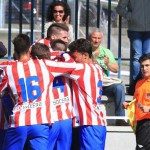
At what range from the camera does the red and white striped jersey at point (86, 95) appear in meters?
7.40

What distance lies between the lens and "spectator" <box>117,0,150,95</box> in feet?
32.1

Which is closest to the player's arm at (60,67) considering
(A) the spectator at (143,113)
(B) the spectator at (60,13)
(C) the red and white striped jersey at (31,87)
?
(C) the red and white striped jersey at (31,87)

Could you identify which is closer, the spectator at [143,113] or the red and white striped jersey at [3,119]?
the red and white striped jersey at [3,119]

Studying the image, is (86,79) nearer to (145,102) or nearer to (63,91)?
(63,91)

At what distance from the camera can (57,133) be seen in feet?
24.1

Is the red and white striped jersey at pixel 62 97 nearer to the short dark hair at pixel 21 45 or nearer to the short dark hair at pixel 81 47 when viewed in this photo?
the short dark hair at pixel 81 47

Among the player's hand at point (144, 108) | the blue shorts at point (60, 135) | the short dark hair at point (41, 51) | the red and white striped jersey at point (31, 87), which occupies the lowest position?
the blue shorts at point (60, 135)

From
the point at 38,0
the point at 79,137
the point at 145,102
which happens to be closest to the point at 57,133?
the point at 79,137

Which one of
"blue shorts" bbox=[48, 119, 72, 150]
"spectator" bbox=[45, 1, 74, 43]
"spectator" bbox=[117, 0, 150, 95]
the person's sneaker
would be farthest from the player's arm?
"spectator" bbox=[117, 0, 150, 95]

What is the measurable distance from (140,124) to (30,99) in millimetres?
1446

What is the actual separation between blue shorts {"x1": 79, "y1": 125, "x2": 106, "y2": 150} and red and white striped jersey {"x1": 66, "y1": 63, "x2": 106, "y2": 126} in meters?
0.06

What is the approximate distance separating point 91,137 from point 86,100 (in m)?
0.38

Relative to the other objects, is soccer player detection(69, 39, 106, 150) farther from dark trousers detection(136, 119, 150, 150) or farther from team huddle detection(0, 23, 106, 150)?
dark trousers detection(136, 119, 150, 150)

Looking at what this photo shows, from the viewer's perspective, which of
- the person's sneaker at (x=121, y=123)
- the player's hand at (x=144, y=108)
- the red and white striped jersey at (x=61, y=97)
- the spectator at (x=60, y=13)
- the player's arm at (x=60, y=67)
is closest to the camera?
Answer: the player's arm at (x=60, y=67)
